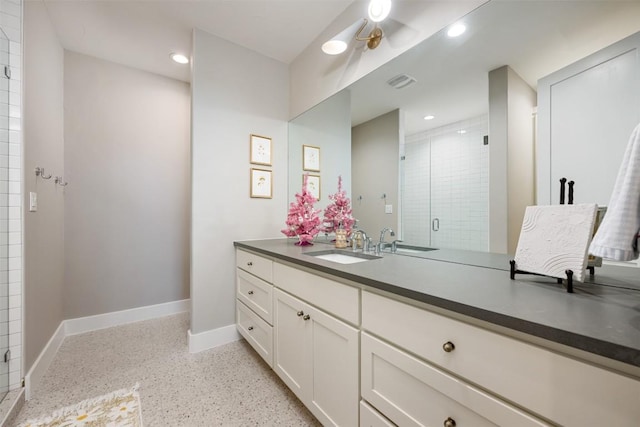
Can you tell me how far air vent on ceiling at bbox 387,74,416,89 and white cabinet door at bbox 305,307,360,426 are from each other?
1342 mm

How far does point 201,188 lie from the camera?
204cm

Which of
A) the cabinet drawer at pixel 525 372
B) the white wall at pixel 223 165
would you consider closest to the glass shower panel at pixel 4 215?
the white wall at pixel 223 165

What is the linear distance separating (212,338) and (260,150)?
1.64 meters

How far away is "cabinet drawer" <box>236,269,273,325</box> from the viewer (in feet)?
5.31

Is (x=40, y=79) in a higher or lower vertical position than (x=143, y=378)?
higher

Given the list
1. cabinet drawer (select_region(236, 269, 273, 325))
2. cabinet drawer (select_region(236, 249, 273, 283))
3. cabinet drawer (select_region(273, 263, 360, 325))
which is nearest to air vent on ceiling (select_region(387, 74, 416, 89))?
cabinet drawer (select_region(273, 263, 360, 325))

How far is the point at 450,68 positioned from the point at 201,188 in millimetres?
1852

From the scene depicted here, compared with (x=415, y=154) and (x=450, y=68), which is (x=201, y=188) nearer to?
(x=415, y=154)

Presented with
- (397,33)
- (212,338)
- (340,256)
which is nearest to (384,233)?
(340,256)

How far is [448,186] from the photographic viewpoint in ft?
4.28

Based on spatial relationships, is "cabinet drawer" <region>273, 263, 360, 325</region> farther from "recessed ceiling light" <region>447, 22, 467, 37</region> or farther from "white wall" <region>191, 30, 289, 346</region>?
"recessed ceiling light" <region>447, 22, 467, 37</region>

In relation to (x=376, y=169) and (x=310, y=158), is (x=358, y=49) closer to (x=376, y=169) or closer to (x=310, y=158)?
(x=376, y=169)

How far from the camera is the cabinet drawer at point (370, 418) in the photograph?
0.88 m

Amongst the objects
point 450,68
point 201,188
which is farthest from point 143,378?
point 450,68
